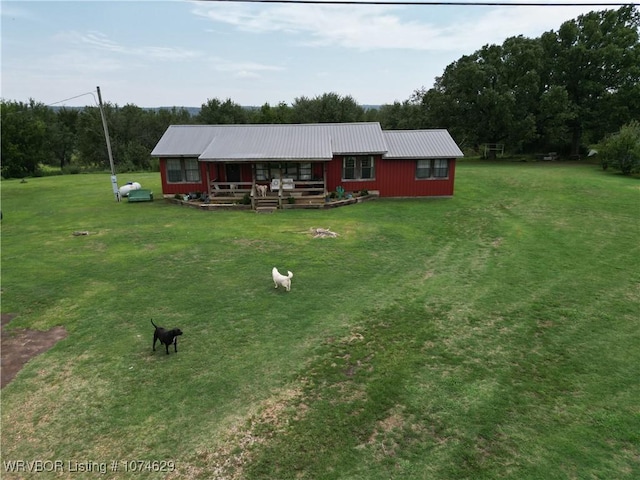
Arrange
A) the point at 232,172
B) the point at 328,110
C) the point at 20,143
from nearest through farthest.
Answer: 1. the point at 232,172
2. the point at 20,143
3. the point at 328,110

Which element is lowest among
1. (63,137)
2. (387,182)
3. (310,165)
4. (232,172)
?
(387,182)

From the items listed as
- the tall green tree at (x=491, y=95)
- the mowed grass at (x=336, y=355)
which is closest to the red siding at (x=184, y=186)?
the mowed grass at (x=336, y=355)

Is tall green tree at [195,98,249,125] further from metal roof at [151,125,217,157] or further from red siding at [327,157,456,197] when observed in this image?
red siding at [327,157,456,197]

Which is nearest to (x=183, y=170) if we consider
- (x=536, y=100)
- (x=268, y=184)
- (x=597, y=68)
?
(x=268, y=184)

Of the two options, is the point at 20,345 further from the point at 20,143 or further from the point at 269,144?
the point at 20,143

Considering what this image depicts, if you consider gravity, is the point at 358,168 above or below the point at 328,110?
below

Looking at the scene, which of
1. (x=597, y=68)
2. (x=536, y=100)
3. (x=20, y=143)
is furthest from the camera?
(x=20, y=143)

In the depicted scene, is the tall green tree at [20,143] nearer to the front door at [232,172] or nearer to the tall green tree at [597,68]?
the front door at [232,172]
